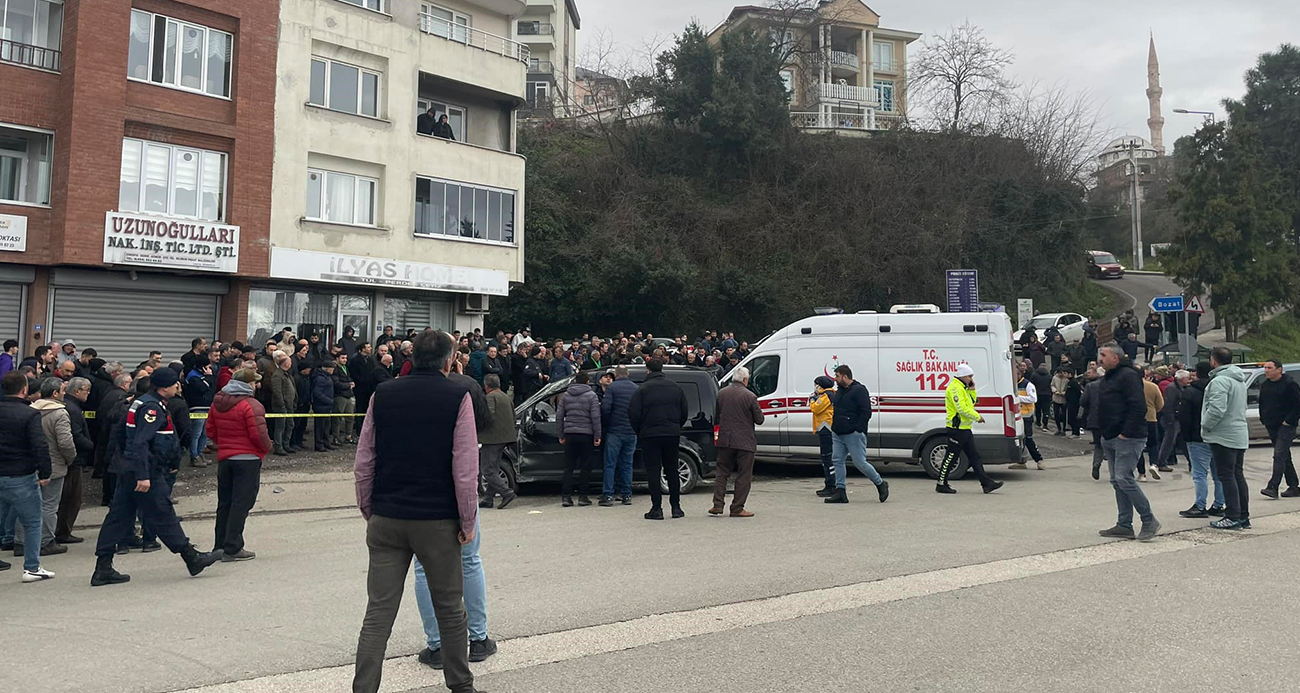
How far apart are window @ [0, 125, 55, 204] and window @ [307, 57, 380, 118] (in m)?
6.09

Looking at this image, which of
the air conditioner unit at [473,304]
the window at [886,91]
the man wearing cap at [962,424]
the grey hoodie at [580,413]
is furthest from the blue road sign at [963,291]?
the window at [886,91]

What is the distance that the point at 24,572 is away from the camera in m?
7.70

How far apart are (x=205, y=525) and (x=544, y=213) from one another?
23190mm

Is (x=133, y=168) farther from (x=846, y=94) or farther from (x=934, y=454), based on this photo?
(x=846, y=94)

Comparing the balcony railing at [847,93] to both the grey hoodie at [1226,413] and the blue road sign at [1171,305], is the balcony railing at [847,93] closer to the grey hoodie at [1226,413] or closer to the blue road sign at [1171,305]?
the blue road sign at [1171,305]

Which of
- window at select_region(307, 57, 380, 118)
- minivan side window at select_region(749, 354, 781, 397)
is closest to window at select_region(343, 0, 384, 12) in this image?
A: window at select_region(307, 57, 380, 118)

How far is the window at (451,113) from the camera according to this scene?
27.1 meters

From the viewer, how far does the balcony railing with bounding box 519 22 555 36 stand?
60000mm

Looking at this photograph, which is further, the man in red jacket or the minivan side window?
the minivan side window

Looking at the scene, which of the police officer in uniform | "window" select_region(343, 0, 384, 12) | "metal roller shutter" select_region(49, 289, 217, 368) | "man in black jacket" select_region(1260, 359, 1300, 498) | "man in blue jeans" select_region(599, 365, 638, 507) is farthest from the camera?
"window" select_region(343, 0, 384, 12)

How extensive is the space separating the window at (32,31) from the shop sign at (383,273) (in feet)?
20.3

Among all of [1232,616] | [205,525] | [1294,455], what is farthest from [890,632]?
[1294,455]

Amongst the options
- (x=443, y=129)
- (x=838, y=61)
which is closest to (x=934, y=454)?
(x=443, y=129)

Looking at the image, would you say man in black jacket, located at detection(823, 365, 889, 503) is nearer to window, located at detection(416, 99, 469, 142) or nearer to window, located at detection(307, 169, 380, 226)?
window, located at detection(307, 169, 380, 226)
